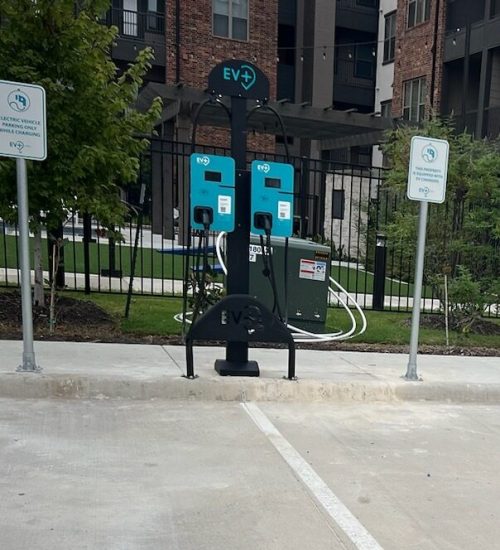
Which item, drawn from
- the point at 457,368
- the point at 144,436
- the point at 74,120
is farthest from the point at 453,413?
the point at 74,120

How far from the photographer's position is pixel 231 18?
22625mm

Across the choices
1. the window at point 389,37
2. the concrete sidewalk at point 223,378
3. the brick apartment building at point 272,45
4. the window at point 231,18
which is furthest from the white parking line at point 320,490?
the window at point 389,37

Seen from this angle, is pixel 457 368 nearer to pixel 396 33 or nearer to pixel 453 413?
pixel 453 413

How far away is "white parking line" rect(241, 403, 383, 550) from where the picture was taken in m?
3.08

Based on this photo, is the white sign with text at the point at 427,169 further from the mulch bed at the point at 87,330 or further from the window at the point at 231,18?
the window at the point at 231,18

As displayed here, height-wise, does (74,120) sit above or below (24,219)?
above

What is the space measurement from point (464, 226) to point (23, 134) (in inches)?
245

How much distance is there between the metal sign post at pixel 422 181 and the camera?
5965 mm

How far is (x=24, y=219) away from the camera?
205 inches

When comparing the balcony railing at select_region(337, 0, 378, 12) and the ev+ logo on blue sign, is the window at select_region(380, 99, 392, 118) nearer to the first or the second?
the balcony railing at select_region(337, 0, 378, 12)

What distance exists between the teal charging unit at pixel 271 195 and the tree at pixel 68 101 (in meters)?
2.02

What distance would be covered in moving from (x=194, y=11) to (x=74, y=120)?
17564 millimetres

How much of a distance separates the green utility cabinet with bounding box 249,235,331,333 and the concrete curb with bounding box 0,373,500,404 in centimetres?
199

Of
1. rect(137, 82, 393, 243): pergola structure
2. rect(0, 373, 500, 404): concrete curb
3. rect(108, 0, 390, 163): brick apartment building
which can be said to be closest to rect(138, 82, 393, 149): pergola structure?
rect(137, 82, 393, 243): pergola structure
